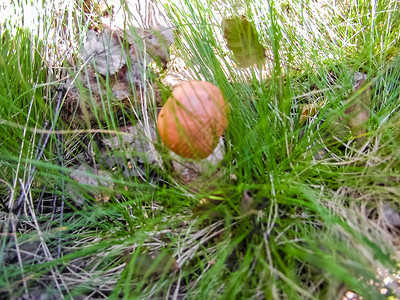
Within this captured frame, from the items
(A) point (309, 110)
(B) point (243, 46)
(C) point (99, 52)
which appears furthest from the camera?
(C) point (99, 52)

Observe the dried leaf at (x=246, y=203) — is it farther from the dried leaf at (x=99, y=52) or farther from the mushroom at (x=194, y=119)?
the dried leaf at (x=99, y=52)

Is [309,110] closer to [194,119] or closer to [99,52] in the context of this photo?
[194,119]

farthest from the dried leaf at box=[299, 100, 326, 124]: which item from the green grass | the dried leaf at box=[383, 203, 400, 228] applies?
the dried leaf at box=[383, 203, 400, 228]

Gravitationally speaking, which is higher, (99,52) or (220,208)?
(99,52)

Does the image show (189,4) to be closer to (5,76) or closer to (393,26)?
(5,76)

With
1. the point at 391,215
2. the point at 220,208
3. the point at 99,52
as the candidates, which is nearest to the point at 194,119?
the point at 220,208

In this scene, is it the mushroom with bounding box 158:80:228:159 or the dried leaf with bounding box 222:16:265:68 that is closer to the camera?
the mushroom with bounding box 158:80:228:159

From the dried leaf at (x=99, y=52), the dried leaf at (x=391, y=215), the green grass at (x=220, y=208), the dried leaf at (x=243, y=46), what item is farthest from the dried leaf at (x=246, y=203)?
the dried leaf at (x=99, y=52)

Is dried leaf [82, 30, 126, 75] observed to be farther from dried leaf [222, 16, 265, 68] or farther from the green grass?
dried leaf [222, 16, 265, 68]

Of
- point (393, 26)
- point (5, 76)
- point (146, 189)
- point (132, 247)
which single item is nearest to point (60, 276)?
point (132, 247)
